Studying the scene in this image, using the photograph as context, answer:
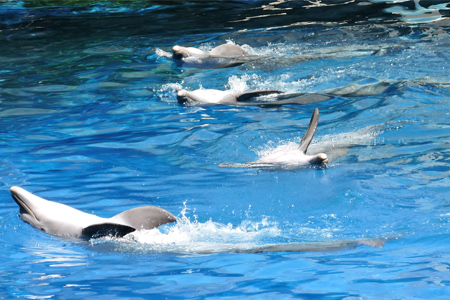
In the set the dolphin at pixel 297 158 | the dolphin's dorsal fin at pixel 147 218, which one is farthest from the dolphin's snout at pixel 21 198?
the dolphin at pixel 297 158

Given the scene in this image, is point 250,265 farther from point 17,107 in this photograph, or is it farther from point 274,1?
point 274,1

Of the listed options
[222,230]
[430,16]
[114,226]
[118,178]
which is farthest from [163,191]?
[430,16]

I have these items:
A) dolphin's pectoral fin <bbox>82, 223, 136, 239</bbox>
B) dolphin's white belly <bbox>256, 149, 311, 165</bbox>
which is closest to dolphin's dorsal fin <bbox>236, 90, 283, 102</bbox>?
dolphin's white belly <bbox>256, 149, 311, 165</bbox>

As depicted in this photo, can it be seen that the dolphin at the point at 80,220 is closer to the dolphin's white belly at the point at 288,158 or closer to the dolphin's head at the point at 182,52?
the dolphin's white belly at the point at 288,158

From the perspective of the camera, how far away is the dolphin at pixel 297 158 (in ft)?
16.9

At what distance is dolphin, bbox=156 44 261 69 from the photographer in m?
9.26

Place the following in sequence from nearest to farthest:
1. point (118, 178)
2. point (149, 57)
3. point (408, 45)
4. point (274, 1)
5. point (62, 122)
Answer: point (118, 178), point (62, 122), point (408, 45), point (149, 57), point (274, 1)

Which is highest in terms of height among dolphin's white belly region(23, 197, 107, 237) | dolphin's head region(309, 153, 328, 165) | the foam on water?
dolphin's head region(309, 153, 328, 165)

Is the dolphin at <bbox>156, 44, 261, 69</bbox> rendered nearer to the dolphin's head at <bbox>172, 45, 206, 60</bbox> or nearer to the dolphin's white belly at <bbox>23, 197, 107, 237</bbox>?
the dolphin's head at <bbox>172, 45, 206, 60</bbox>

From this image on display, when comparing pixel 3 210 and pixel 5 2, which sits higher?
pixel 5 2

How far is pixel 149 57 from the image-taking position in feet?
34.0

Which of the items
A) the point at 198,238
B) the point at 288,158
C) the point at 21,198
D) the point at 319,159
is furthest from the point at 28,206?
the point at 319,159

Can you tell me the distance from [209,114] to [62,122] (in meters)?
1.83

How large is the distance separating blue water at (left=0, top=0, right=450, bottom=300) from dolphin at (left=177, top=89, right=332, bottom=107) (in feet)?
0.47
